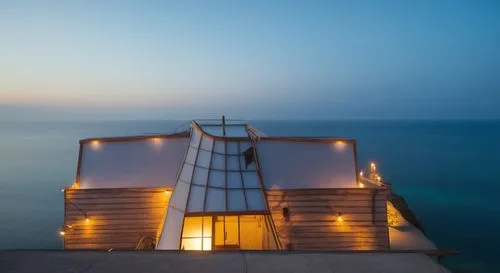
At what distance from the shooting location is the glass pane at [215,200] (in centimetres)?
1587

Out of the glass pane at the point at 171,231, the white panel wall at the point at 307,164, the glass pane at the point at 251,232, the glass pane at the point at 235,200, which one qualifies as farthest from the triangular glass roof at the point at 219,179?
the glass pane at the point at 251,232

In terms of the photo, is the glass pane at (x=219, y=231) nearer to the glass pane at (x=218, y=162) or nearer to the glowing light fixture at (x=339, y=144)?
the glass pane at (x=218, y=162)

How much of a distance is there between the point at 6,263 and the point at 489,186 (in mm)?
66748

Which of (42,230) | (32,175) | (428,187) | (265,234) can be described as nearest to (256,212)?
(265,234)

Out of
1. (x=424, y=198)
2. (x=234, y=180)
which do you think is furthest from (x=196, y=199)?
(x=424, y=198)

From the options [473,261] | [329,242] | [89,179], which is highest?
[89,179]

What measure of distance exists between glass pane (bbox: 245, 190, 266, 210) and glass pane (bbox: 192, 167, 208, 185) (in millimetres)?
2108

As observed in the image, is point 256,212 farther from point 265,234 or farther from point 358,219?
point 358,219

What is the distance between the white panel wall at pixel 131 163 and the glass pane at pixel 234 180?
175 inches

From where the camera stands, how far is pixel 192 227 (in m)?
15.8

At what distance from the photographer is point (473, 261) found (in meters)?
27.5

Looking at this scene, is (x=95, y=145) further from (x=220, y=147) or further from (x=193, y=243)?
(x=193, y=243)

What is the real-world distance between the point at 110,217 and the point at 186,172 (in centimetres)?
464

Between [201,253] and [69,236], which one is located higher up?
[201,253]
